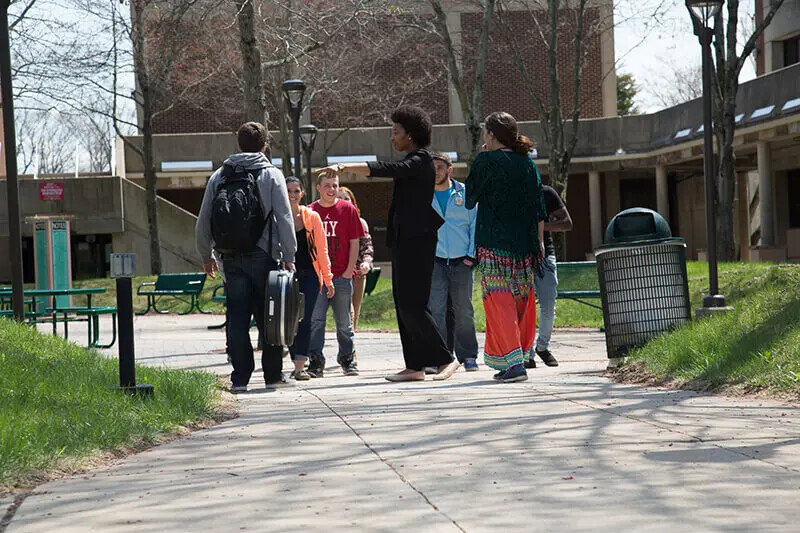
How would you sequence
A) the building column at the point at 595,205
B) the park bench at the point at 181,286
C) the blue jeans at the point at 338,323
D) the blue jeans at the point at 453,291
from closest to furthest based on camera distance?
the blue jeans at the point at 453,291
the blue jeans at the point at 338,323
the park bench at the point at 181,286
the building column at the point at 595,205

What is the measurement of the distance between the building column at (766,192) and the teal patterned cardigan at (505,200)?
24.8 meters

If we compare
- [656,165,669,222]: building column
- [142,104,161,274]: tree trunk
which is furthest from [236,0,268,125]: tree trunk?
[656,165,669,222]: building column

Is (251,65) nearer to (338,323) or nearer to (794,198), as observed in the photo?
(338,323)

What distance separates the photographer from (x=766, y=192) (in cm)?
3269

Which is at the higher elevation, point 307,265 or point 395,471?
point 307,265

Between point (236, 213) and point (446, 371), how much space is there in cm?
206

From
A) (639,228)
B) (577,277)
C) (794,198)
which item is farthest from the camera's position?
(794,198)

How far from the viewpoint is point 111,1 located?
2969 cm

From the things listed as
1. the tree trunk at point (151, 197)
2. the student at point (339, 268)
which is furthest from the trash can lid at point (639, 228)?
the tree trunk at point (151, 197)

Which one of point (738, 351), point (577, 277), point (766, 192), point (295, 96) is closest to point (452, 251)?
point (738, 351)

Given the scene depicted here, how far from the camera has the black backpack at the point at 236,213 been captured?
26.2 feet

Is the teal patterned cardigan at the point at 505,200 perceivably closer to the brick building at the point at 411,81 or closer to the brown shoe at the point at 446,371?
the brown shoe at the point at 446,371

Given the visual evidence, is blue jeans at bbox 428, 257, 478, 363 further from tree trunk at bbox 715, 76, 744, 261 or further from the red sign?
the red sign

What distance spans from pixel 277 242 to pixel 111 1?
2334 cm
